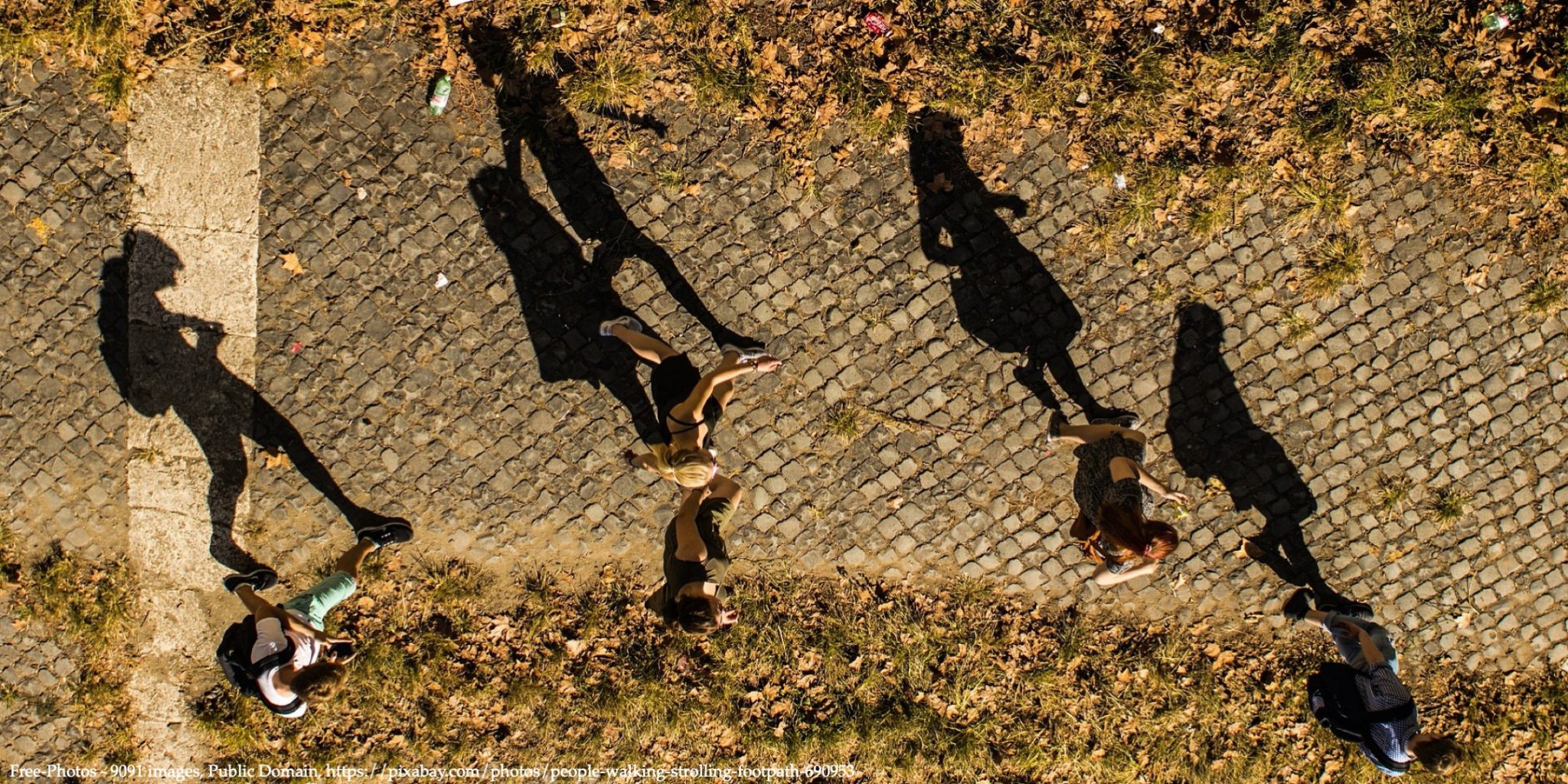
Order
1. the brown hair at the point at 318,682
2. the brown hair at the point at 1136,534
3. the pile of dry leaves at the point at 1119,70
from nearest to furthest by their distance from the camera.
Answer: the brown hair at the point at 1136,534 → the brown hair at the point at 318,682 → the pile of dry leaves at the point at 1119,70

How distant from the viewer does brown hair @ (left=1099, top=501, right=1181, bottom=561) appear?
466 centimetres

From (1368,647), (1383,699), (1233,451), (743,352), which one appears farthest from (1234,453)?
(743,352)

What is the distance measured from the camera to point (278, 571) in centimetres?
616

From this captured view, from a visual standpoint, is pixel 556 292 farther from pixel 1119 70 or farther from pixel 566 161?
pixel 1119 70

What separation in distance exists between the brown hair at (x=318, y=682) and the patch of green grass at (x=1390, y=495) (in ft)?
23.6

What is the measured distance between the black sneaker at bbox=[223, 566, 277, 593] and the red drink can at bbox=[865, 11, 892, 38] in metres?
5.69

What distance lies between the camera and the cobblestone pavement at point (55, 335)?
5789 millimetres

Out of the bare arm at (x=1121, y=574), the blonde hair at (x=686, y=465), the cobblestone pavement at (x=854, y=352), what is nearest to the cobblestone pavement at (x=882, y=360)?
the cobblestone pavement at (x=854, y=352)

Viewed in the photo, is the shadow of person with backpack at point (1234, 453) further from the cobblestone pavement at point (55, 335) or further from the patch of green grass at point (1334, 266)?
the cobblestone pavement at point (55, 335)

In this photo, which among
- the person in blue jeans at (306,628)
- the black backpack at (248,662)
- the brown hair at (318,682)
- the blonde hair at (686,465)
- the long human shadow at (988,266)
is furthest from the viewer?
the long human shadow at (988,266)

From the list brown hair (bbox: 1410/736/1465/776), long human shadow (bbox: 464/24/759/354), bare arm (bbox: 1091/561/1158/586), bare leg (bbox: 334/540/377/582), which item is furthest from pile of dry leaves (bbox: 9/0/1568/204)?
brown hair (bbox: 1410/736/1465/776)

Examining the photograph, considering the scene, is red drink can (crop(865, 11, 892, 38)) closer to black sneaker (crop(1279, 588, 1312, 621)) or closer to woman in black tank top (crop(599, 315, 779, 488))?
woman in black tank top (crop(599, 315, 779, 488))

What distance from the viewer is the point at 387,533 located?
19.8 feet

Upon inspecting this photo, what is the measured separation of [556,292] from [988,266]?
305 cm
